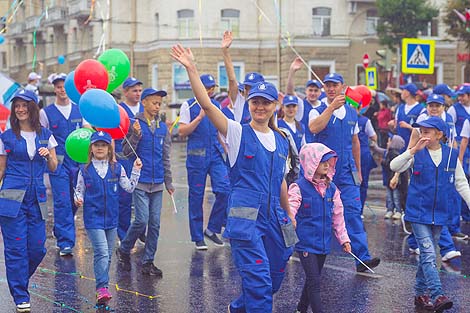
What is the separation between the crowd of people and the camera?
629 centimetres

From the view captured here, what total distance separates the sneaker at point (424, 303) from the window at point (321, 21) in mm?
41314

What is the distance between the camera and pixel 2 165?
7.77m

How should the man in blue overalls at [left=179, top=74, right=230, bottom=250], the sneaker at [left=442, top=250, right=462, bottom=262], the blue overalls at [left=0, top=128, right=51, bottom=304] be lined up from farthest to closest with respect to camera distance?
the man in blue overalls at [left=179, top=74, right=230, bottom=250] → the sneaker at [left=442, top=250, right=462, bottom=262] → the blue overalls at [left=0, top=128, right=51, bottom=304]

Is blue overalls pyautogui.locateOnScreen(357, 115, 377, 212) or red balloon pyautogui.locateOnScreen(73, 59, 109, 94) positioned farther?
blue overalls pyautogui.locateOnScreen(357, 115, 377, 212)

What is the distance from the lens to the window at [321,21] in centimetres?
4844

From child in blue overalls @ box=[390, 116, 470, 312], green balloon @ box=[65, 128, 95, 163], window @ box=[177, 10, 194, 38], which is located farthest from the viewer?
window @ box=[177, 10, 194, 38]

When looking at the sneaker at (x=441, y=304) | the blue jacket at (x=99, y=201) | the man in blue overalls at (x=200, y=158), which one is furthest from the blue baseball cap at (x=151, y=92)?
the sneaker at (x=441, y=304)

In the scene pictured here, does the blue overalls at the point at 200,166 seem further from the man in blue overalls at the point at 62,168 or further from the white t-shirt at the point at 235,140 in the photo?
the white t-shirt at the point at 235,140

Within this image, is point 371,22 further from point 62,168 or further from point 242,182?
point 242,182

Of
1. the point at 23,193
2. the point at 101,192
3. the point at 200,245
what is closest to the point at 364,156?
the point at 200,245

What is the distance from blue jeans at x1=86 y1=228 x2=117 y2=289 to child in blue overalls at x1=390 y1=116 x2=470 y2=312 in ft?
8.73

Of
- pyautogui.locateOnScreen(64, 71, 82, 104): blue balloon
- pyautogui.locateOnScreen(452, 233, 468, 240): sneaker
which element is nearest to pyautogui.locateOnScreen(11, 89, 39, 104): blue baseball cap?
pyautogui.locateOnScreen(64, 71, 82, 104): blue balloon

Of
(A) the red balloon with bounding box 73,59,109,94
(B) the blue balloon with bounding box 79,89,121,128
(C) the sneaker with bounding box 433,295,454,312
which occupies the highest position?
(A) the red balloon with bounding box 73,59,109,94

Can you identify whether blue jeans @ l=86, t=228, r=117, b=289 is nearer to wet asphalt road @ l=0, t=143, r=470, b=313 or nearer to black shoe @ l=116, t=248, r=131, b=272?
wet asphalt road @ l=0, t=143, r=470, b=313
